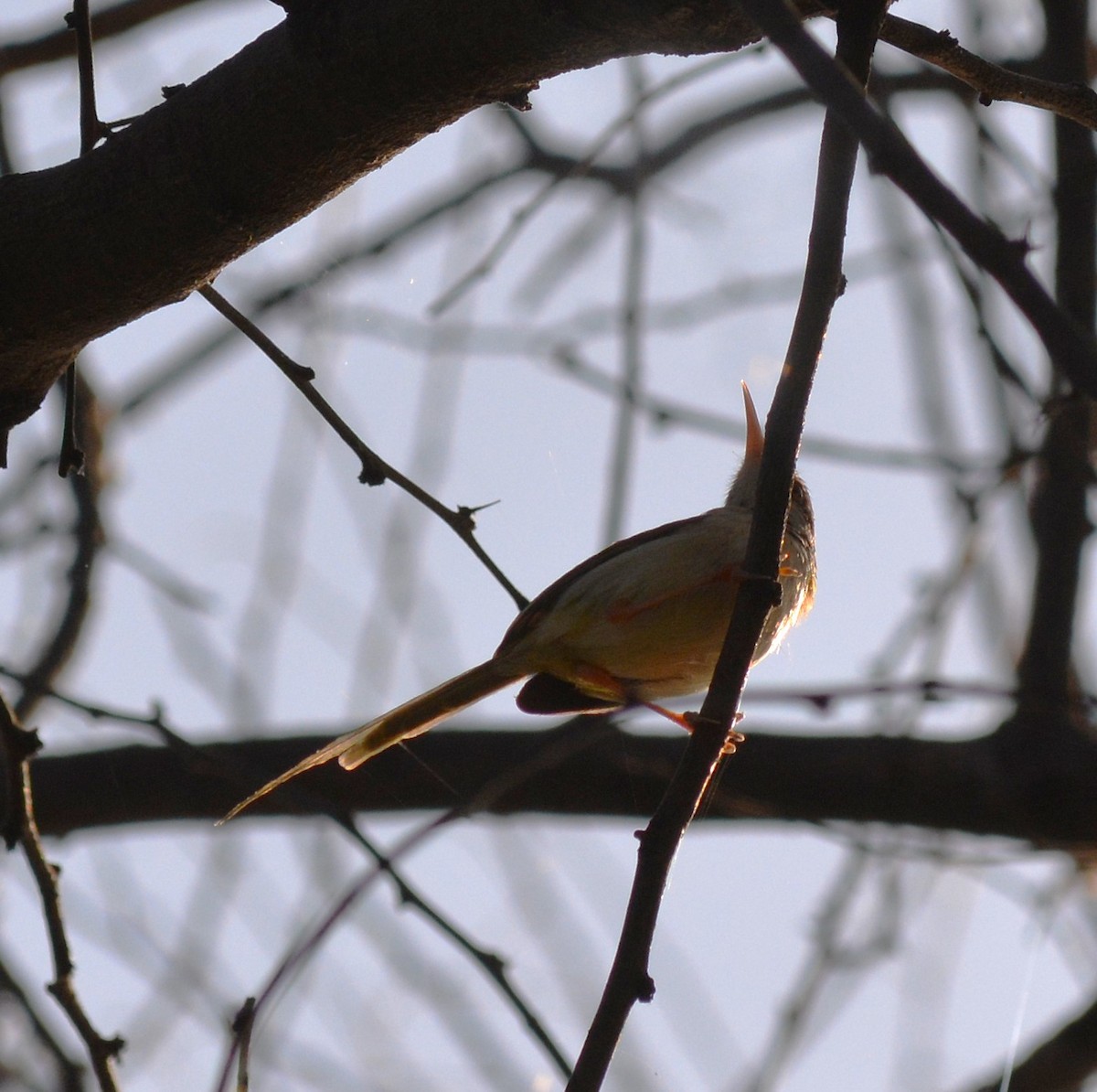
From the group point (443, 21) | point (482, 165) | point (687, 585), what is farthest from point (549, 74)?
point (482, 165)

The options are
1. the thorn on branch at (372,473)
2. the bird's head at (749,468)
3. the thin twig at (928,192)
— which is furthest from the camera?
the bird's head at (749,468)

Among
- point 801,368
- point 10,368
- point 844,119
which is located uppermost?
point 10,368

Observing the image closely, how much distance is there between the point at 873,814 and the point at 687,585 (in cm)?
173

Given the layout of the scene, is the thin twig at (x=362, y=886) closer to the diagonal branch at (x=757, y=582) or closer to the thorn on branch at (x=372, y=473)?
the diagonal branch at (x=757, y=582)

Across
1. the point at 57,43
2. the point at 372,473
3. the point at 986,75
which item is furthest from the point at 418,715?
the point at 57,43

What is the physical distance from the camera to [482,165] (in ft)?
19.9

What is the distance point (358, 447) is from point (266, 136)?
2.30ft

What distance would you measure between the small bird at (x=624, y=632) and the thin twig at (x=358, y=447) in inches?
34.4

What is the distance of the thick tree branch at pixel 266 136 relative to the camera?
2.22 meters

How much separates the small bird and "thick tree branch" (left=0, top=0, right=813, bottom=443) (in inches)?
57.1

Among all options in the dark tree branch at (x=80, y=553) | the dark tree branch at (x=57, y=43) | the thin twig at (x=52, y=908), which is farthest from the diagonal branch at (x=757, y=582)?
the dark tree branch at (x=57, y=43)

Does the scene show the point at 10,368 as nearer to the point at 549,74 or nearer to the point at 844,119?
the point at 549,74

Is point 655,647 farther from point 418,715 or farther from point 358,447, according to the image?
point 358,447

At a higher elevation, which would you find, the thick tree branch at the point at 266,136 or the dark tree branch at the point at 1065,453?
the dark tree branch at the point at 1065,453
